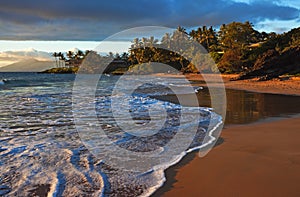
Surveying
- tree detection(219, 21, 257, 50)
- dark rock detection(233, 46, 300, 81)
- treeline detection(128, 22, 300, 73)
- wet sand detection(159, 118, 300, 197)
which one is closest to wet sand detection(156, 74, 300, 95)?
dark rock detection(233, 46, 300, 81)

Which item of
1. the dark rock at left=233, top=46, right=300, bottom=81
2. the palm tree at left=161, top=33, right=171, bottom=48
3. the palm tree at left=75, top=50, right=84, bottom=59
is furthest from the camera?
the palm tree at left=75, top=50, right=84, bottom=59

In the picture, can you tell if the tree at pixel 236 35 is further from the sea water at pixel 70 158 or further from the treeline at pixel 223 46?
the sea water at pixel 70 158

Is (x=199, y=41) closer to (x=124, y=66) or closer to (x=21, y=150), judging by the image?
(x=124, y=66)

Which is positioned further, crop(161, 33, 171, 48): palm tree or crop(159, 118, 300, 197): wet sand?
crop(161, 33, 171, 48): palm tree

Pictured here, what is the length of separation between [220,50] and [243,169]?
5822cm

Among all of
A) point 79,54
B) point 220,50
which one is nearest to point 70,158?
point 220,50

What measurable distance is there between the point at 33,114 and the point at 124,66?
88180mm

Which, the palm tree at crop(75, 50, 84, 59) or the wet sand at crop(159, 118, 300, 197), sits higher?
the palm tree at crop(75, 50, 84, 59)

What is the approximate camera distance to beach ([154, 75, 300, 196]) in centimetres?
370

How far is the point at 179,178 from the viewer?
13.8 ft

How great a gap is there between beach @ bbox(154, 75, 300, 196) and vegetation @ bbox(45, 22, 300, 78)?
26.6m

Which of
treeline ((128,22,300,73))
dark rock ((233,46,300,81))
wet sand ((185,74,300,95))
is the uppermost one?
treeline ((128,22,300,73))

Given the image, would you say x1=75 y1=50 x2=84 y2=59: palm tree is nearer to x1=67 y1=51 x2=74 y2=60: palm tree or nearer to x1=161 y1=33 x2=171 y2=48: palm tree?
x1=67 y1=51 x2=74 y2=60: palm tree

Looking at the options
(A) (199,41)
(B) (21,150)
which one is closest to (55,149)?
(B) (21,150)
